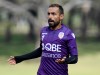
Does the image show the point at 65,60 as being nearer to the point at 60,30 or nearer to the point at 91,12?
the point at 60,30

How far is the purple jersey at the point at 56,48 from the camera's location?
25.7 ft

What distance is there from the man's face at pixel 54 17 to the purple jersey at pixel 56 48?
0.43 feet

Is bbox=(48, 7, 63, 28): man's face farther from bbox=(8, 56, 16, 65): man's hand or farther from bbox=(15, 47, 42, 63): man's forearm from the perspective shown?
bbox=(8, 56, 16, 65): man's hand

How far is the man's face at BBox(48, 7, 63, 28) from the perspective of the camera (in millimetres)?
7828

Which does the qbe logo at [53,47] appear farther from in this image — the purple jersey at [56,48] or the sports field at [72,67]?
the sports field at [72,67]

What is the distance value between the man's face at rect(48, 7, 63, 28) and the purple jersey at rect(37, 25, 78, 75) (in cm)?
13

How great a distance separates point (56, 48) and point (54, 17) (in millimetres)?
452

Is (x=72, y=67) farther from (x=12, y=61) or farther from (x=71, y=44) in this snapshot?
(x=71, y=44)

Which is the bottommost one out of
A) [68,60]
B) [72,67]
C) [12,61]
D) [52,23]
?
[72,67]

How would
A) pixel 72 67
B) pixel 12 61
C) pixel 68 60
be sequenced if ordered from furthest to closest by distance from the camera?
pixel 72 67 → pixel 12 61 → pixel 68 60

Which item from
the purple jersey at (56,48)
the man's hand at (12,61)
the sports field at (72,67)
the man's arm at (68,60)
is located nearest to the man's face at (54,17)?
the purple jersey at (56,48)

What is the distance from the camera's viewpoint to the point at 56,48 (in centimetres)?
789

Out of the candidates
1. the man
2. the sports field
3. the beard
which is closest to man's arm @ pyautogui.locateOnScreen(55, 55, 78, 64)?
the man

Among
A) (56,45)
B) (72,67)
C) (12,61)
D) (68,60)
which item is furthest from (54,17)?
(72,67)
